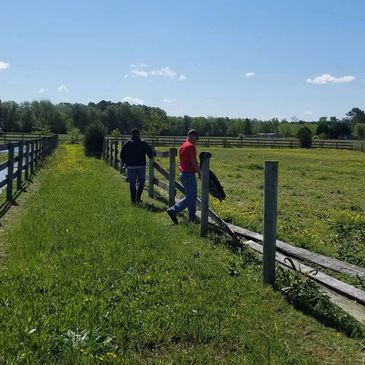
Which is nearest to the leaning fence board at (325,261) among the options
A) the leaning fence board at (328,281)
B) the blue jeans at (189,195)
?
the leaning fence board at (328,281)

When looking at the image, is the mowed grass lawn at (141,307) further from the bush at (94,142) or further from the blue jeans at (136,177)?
the bush at (94,142)

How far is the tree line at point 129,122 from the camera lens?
98.6 metres

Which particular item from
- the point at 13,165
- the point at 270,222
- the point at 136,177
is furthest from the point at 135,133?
the point at 270,222

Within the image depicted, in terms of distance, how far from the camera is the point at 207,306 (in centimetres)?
482

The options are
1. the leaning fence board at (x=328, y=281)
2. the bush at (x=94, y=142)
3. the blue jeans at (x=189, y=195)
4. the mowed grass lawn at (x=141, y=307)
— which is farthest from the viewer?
the bush at (x=94, y=142)

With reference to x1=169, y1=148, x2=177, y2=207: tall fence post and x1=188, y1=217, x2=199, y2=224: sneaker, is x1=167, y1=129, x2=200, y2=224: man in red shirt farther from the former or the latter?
x1=169, y1=148, x2=177, y2=207: tall fence post

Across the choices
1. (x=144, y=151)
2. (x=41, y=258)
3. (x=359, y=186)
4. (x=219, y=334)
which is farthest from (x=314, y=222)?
(x=359, y=186)

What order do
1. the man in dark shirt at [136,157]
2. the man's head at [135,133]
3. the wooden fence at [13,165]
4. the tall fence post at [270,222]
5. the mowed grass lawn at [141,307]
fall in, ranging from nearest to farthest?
the mowed grass lawn at [141,307] < the tall fence post at [270,222] < the wooden fence at [13,165] < the man in dark shirt at [136,157] < the man's head at [135,133]

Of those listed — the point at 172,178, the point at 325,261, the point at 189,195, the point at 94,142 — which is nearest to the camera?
the point at 325,261

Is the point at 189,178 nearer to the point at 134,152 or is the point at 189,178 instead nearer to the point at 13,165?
the point at 134,152

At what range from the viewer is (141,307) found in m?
4.74

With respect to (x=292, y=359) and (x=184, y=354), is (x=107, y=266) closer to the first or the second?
(x=184, y=354)

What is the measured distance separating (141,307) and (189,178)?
4997 mm

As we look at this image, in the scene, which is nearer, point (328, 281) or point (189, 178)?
point (328, 281)
